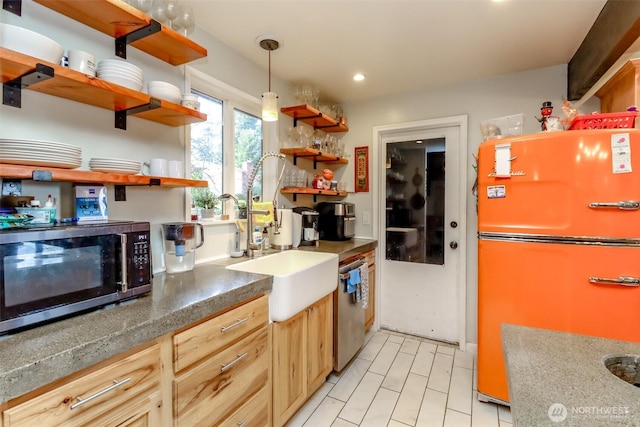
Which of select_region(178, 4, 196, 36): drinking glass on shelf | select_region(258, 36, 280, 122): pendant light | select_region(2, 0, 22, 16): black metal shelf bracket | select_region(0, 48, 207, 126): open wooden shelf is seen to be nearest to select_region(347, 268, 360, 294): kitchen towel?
select_region(258, 36, 280, 122): pendant light

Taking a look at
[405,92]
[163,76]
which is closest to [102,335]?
[163,76]

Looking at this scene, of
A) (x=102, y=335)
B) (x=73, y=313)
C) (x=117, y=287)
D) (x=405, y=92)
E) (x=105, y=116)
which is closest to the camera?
(x=102, y=335)

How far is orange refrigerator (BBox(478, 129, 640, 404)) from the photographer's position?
1.61 metres

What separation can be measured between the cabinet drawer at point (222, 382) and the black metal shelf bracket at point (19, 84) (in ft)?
3.73

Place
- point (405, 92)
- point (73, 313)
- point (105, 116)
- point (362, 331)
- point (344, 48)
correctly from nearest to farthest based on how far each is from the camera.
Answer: point (73, 313), point (105, 116), point (344, 48), point (362, 331), point (405, 92)

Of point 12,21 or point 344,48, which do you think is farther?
point 344,48

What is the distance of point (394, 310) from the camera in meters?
3.11

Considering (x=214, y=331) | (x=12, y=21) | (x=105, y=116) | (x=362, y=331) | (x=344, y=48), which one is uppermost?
(x=344, y=48)

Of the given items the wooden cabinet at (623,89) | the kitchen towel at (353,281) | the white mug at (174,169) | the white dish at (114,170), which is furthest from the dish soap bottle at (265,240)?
the wooden cabinet at (623,89)

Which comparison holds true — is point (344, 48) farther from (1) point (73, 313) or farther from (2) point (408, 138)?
(1) point (73, 313)

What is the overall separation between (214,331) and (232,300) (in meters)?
0.14

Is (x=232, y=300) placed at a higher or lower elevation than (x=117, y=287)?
lower

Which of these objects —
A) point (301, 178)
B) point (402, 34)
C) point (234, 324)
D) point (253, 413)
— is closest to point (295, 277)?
point (234, 324)

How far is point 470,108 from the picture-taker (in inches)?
107
